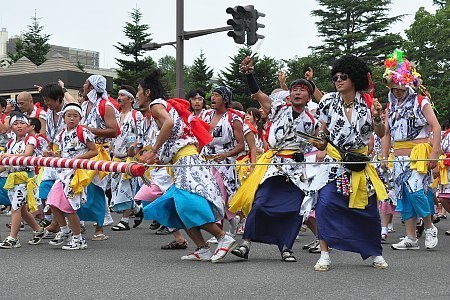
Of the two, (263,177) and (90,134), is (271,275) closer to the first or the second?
(263,177)

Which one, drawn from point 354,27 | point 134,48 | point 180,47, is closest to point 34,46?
point 134,48

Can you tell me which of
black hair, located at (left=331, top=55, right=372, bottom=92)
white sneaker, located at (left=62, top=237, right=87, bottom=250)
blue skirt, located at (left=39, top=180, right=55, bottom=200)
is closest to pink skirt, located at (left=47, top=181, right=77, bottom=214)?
white sneaker, located at (left=62, top=237, right=87, bottom=250)

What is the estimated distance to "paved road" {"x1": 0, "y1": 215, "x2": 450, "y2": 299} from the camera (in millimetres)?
5996

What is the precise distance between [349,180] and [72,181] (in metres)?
3.21

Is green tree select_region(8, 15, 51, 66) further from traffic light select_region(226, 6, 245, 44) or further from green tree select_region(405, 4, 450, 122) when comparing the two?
traffic light select_region(226, 6, 245, 44)

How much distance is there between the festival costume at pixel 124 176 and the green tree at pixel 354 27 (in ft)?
162

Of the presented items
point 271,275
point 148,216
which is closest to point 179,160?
point 148,216

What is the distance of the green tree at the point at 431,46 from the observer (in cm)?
4922

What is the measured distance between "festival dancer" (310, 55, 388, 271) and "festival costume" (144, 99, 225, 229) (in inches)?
43.1

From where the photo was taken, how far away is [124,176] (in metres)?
11.9

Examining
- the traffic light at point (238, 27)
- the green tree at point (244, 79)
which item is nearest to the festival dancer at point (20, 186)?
the traffic light at point (238, 27)

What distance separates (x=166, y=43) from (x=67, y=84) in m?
16.6

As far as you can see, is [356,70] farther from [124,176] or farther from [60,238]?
[124,176]

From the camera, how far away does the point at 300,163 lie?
7777 millimetres
